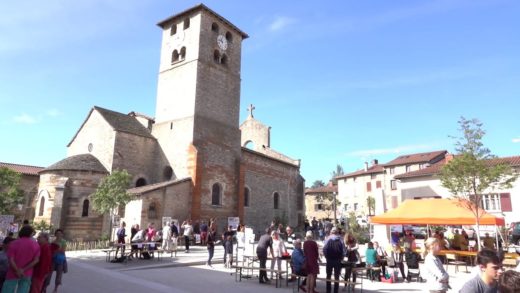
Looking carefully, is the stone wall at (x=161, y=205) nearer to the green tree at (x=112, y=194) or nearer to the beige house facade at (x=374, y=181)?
the green tree at (x=112, y=194)

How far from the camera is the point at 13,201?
2062cm

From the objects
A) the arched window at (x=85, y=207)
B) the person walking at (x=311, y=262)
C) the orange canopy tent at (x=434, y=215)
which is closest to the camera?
the person walking at (x=311, y=262)

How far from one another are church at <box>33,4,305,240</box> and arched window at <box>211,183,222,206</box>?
7cm

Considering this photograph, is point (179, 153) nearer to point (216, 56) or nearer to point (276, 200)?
point (216, 56)

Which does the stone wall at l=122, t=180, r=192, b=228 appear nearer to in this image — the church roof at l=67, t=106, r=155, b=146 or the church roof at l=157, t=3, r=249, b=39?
the church roof at l=67, t=106, r=155, b=146

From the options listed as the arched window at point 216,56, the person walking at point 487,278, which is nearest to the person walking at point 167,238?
the person walking at point 487,278

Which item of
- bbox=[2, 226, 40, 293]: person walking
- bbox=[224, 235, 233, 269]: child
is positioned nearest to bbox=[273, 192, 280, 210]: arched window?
bbox=[224, 235, 233, 269]: child

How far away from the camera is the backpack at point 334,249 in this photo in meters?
8.52

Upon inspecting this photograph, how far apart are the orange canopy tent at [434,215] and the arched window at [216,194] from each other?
12.9 m

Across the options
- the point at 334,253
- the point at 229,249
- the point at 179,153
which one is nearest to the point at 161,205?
the point at 179,153

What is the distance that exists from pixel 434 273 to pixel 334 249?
3279 millimetres

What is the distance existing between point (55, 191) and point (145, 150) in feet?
21.4

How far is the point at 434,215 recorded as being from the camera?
44.6 ft

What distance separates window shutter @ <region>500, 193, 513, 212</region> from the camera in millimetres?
23702
